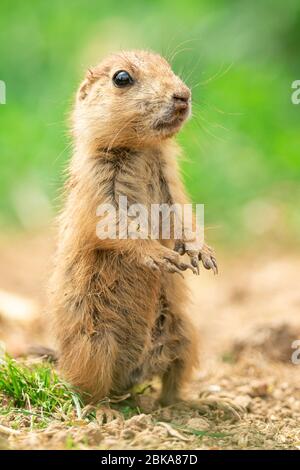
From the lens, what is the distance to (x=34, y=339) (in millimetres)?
8289

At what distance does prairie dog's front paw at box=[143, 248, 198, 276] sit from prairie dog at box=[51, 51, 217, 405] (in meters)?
0.04

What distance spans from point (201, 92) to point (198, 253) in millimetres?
7174

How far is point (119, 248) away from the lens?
19.5 feet

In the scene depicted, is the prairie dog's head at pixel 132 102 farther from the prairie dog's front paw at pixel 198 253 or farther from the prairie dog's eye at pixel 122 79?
the prairie dog's front paw at pixel 198 253

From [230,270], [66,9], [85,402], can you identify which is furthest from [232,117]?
[85,402]

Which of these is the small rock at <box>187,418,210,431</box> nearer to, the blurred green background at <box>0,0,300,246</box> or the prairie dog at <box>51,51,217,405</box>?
the prairie dog at <box>51,51,217,405</box>

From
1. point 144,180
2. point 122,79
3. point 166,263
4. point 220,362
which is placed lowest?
point 220,362

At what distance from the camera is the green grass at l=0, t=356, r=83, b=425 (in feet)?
19.0

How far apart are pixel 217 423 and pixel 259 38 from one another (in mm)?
8491

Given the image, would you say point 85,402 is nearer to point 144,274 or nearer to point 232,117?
point 144,274

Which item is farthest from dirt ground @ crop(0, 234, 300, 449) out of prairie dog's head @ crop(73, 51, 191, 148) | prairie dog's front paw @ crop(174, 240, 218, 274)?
prairie dog's head @ crop(73, 51, 191, 148)

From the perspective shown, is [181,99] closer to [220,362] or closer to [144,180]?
[144,180]

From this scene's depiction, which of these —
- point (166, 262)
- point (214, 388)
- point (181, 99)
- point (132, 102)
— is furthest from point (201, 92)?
point (166, 262)
